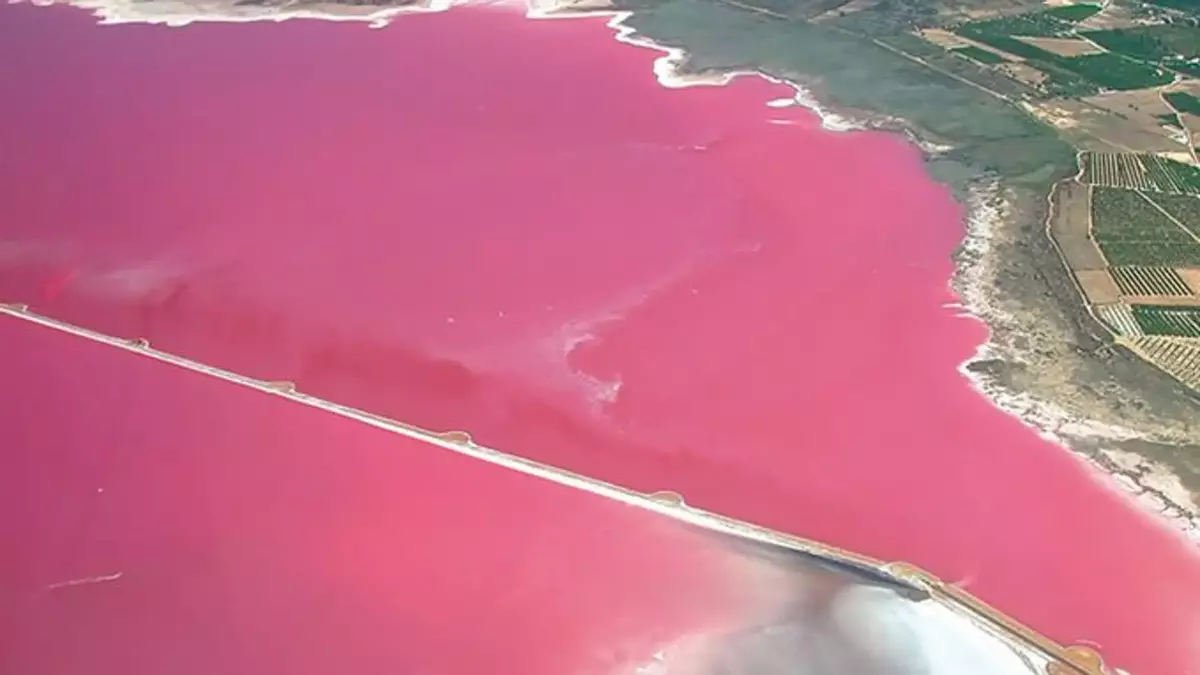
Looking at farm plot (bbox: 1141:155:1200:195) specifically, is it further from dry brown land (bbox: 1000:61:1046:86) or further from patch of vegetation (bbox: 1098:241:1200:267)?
dry brown land (bbox: 1000:61:1046:86)

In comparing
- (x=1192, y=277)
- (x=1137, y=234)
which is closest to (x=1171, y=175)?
(x=1137, y=234)

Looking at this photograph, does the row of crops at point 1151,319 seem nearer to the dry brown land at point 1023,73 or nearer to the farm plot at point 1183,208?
the farm plot at point 1183,208

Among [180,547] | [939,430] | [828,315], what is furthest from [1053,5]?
[180,547]

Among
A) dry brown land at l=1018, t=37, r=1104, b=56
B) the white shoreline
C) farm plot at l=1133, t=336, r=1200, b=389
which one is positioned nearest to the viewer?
the white shoreline

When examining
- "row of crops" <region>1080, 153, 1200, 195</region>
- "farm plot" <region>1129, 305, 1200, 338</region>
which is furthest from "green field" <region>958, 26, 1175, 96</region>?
"farm plot" <region>1129, 305, 1200, 338</region>

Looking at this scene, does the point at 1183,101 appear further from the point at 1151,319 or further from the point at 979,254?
the point at 1151,319

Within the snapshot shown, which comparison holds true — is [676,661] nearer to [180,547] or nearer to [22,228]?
[180,547]
